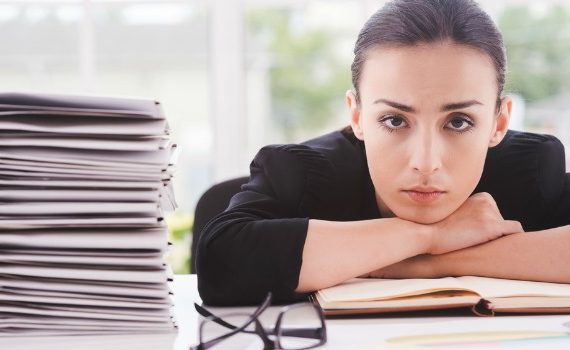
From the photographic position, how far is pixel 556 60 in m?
3.57

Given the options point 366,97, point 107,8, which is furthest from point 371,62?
point 107,8

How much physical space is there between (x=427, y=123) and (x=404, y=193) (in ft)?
0.42

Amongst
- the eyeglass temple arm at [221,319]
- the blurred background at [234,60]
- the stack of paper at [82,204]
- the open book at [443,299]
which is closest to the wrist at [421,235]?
the open book at [443,299]

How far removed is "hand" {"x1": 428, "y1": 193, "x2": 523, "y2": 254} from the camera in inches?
48.5

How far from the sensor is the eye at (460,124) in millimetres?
1225

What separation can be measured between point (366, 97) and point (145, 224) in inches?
21.4

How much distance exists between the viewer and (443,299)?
102 centimetres

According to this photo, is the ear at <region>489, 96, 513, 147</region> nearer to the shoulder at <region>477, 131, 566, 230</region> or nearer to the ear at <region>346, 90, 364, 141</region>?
the shoulder at <region>477, 131, 566, 230</region>

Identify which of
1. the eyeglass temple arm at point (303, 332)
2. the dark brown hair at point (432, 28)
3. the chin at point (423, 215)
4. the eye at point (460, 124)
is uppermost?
the dark brown hair at point (432, 28)

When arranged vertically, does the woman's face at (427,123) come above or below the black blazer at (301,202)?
above

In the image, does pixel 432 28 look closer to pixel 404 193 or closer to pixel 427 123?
pixel 427 123

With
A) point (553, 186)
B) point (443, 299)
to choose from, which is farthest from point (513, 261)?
point (553, 186)

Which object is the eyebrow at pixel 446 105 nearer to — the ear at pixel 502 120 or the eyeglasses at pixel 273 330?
the ear at pixel 502 120

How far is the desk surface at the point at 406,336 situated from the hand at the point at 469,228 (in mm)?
231
